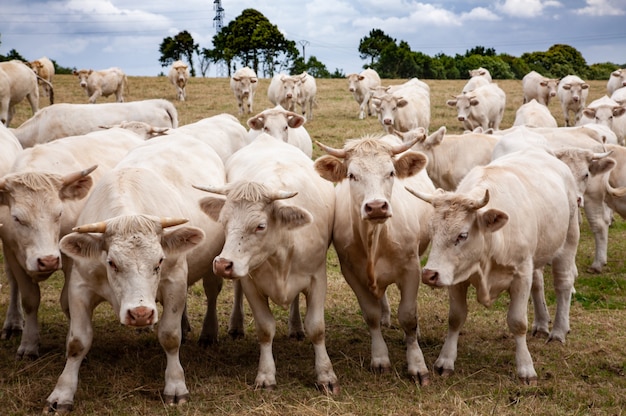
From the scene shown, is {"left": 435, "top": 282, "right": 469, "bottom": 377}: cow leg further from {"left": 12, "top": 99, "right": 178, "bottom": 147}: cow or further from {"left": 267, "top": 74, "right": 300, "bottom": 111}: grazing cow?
{"left": 267, "top": 74, "right": 300, "bottom": 111}: grazing cow

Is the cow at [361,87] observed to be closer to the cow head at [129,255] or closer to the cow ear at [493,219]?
the cow ear at [493,219]

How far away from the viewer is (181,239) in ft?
18.3

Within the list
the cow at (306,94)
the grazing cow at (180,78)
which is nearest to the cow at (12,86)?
the grazing cow at (180,78)

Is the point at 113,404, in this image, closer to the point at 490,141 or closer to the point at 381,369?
the point at 381,369

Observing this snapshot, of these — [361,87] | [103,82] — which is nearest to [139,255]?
[361,87]

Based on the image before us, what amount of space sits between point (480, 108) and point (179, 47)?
5207 centimetres

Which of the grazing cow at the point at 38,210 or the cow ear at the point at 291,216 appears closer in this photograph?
the cow ear at the point at 291,216

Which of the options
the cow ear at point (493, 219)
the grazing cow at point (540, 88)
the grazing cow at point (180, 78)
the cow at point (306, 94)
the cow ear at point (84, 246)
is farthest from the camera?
the grazing cow at point (180, 78)

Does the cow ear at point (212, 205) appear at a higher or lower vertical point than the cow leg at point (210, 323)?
higher

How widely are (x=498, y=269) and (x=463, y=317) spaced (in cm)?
63

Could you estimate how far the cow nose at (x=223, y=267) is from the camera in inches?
211

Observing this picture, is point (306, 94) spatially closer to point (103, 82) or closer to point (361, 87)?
point (361, 87)

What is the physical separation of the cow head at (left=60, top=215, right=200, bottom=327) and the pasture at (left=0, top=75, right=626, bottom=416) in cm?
107

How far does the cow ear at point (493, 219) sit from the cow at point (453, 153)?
6.04 meters
